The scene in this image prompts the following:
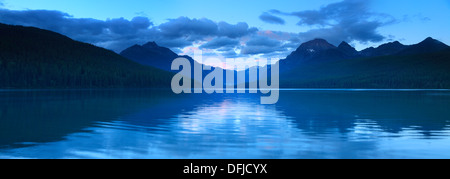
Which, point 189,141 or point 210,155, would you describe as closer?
point 210,155

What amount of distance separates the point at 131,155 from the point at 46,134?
11.6 meters

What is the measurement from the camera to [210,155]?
19.2m

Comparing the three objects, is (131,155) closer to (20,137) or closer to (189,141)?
(189,141)
